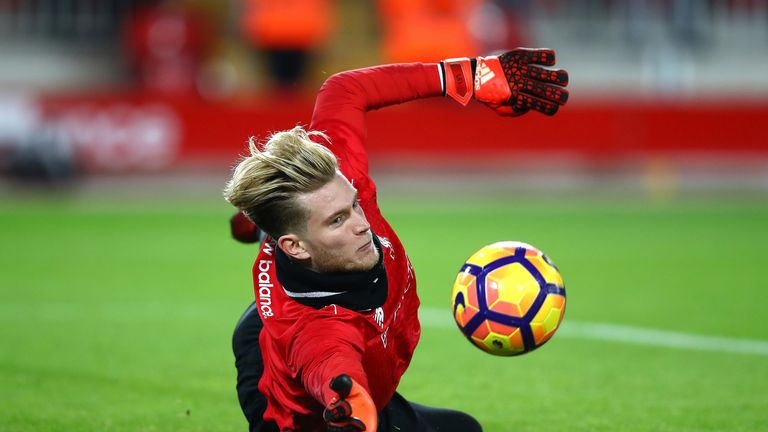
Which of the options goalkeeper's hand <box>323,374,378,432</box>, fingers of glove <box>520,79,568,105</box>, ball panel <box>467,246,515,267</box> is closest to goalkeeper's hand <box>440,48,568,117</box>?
fingers of glove <box>520,79,568,105</box>

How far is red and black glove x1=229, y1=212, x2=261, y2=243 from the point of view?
18.4 feet

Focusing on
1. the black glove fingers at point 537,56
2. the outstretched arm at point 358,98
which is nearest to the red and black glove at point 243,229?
the outstretched arm at point 358,98

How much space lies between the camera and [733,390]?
659cm

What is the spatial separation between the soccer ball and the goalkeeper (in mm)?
378

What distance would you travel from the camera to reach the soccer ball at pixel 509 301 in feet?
16.8

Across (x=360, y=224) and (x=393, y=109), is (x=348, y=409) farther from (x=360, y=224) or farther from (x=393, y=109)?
(x=393, y=109)

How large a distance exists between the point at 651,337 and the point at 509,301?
3.52m

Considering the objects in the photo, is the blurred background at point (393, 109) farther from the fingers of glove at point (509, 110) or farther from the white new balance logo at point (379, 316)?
the white new balance logo at point (379, 316)

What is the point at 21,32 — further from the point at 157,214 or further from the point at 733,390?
the point at 733,390

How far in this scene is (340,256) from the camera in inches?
172

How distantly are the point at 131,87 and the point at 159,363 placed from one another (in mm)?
15250

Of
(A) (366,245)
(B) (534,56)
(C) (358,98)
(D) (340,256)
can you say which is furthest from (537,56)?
(D) (340,256)

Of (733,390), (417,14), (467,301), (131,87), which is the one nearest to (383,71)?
(467,301)

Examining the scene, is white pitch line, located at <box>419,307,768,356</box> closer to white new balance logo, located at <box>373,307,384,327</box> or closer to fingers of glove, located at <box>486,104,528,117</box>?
fingers of glove, located at <box>486,104,528,117</box>
